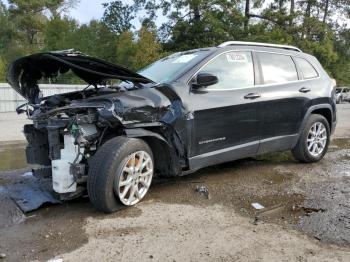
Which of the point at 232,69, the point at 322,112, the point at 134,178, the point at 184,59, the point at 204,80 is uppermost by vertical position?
the point at 184,59

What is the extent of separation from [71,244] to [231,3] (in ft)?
115

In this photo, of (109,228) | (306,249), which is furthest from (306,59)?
(109,228)

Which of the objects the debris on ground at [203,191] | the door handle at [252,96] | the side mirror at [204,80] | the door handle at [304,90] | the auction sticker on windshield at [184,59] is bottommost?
the debris on ground at [203,191]

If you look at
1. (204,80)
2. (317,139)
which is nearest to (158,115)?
(204,80)

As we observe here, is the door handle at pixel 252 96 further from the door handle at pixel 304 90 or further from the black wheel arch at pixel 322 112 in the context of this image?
the black wheel arch at pixel 322 112

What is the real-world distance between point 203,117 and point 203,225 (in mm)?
1419

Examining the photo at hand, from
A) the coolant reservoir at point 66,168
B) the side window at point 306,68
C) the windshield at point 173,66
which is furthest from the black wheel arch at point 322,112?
the coolant reservoir at point 66,168

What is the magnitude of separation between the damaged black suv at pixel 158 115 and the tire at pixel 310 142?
2 centimetres

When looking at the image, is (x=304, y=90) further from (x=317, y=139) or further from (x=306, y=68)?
(x=317, y=139)

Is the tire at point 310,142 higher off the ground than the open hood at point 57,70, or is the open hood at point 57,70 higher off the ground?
the open hood at point 57,70

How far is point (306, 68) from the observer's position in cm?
654

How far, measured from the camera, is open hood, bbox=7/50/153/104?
4.54 metres

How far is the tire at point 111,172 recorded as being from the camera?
4.08 meters

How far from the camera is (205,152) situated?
5.04m
